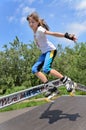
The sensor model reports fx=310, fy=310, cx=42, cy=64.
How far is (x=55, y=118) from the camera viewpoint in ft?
20.4

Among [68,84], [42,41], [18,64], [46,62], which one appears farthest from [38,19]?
[18,64]

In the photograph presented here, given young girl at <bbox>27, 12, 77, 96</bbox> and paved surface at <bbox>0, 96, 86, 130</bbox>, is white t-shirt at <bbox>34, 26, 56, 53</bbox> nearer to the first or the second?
young girl at <bbox>27, 12, 77, 96</bbox>

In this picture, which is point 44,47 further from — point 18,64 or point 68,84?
point 18,64

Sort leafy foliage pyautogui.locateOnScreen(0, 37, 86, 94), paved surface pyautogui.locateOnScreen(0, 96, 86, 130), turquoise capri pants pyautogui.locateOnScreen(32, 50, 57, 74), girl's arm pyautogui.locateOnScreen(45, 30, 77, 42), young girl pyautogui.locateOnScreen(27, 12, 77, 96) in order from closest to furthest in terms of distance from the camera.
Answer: paved surface pyautogui.locateOnScreen(0, 96, 86, 130), girl's arm pyautogui.locateOnScreen(45, 30, 77, 42), turquoise capri pants pyautogui.locateOnScreen(32, 50, 57, 74), young girl pyautogui.locateOnScreen(27, 12, 77, 96), leafy foliage pyautogui.locateOnScreen(0, 37, 86, 94)

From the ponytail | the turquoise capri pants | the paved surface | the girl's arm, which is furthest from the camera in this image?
the ponytail

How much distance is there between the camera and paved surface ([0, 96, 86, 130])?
18.6ft

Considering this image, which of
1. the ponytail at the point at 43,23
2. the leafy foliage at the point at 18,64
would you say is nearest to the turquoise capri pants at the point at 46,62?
the ponytail at the point at 43,23

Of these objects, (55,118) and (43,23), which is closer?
(55,118)

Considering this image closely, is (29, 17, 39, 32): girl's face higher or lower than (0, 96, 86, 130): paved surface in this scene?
higher

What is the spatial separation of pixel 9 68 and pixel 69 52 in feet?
35.7

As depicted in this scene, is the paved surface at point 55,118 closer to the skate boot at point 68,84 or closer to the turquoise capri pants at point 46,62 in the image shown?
the skate boot at point 68,84

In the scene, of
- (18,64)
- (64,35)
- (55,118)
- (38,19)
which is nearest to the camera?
(64,35)

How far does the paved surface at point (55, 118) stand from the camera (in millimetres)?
5683

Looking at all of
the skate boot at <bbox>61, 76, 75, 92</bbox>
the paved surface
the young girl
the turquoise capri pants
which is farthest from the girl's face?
the paved surface
